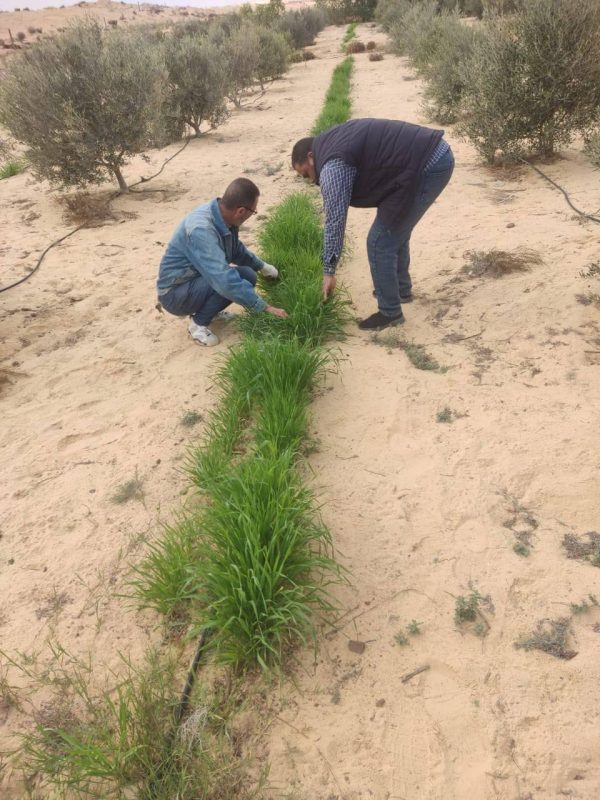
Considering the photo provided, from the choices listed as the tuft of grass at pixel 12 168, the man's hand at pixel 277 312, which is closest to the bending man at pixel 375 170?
the man's hand at pixel 277 312

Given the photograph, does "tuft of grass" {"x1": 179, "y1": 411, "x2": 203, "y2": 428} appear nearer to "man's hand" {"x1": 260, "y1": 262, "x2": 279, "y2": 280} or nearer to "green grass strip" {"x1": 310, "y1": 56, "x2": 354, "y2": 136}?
"man's hand" {"x1": 260, "y1": 262, "x2": 279, "y2": 280}

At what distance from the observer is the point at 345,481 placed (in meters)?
2.36

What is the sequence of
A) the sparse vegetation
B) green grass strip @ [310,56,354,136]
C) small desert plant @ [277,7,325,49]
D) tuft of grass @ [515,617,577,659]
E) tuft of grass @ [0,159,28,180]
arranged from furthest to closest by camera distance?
small desert plant @ [277,7,325,49] → tuft of grass @ [0,159,28,180] → green grass strip @ [310,56,354,136] → the sparse vegetation → tuft of grass @ [515,617,577,659]

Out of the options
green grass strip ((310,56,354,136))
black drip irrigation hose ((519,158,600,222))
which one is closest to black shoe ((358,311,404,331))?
black drip irrigation hose ((519,158,600,222))

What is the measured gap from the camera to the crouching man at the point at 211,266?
10.1 ft

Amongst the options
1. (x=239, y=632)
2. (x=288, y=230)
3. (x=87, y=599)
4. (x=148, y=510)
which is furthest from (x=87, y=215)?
(x=239, y=632)

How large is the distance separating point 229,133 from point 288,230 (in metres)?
7.08

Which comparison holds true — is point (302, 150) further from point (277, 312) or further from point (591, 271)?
point (591, 271)

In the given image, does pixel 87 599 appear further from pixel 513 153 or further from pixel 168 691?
pixel 513 153

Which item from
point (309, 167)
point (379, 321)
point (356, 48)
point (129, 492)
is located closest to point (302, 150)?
point (309, 167)

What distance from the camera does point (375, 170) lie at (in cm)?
281

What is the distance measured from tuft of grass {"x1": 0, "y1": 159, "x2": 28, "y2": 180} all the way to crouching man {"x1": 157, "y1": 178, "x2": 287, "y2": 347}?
6753 mm

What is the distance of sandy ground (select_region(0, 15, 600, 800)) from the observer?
1.47 meters

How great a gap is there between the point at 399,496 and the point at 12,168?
900 cm
